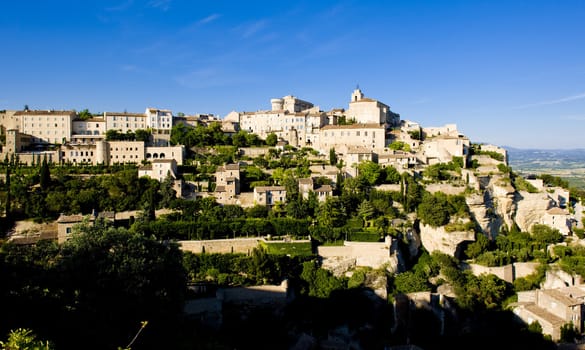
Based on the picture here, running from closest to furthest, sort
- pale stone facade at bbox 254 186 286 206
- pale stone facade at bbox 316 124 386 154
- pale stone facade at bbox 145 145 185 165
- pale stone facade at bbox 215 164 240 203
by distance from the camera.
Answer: pale stone facade at bbox 254 186 286 206 < pale stone facade at bbox 215 164 240 203 < pale stone facade at bbox 145 145 185 165 < pale stone facade at bbox 316 124 386 154

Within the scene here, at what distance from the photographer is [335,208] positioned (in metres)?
33.0

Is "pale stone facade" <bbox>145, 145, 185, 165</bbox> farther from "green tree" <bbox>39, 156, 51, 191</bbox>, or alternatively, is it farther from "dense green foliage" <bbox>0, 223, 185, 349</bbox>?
"dense green foliage" <bbox>0, 223, 185, 349</bbox>

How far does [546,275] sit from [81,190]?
36402 mm

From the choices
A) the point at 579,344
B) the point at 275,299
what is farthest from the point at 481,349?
the point at 275,299

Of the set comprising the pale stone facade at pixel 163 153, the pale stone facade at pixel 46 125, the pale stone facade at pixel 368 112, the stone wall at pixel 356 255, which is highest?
the pale stone facade at pixel 368 112

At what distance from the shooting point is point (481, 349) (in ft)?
83.5

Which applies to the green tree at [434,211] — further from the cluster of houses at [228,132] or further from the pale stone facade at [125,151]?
the pale stone facade at [125,151]

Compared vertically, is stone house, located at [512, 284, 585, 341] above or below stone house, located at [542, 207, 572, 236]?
below

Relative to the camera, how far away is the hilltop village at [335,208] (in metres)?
26.8

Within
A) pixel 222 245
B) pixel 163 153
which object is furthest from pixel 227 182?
pixel 163 153

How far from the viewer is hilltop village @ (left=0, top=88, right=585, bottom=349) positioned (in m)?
26.8

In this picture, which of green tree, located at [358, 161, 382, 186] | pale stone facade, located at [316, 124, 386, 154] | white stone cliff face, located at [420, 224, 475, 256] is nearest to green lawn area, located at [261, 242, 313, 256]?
white stone cliff face, located at [420, 224, 475, 256]

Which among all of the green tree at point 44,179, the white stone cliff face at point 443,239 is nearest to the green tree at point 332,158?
the white stone cliff face at point 443,239

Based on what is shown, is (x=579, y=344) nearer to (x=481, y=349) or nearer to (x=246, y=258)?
(x=481, y=349)
